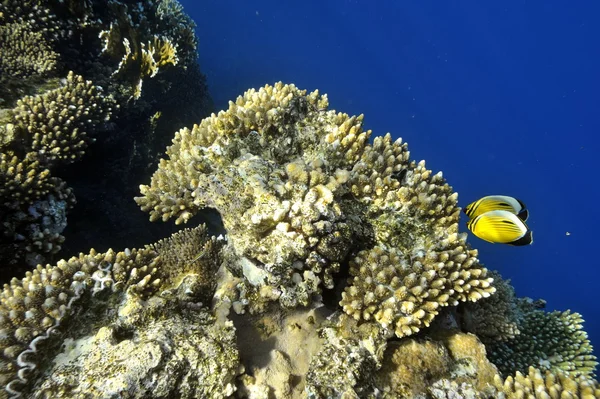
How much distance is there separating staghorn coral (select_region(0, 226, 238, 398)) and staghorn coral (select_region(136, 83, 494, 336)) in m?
0.67

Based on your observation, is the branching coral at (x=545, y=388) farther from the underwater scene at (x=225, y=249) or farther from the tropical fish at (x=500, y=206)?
the tropical fish at (x=500, y=206)

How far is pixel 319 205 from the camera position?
2924mm

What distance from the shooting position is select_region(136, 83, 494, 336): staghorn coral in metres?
2.98

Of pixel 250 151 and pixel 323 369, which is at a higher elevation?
pixel 250 151

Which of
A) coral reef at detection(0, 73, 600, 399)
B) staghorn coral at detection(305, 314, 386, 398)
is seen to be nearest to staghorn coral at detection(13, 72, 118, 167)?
coral reef at detection(0, 73, 600, 399)

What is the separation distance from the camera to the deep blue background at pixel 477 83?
46.5 metres

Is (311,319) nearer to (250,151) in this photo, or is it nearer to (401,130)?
(250,151)

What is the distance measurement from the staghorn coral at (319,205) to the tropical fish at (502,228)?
25 centimetres

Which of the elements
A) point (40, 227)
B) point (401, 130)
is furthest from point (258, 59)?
point (40, 227)

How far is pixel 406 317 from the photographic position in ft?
10.1

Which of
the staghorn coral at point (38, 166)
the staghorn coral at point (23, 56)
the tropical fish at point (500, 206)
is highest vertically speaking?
the staghorn coral at point (23, 56)

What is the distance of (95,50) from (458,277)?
25.5ft

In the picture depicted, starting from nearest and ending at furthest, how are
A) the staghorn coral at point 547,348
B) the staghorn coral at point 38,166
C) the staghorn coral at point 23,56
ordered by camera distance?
the staghorn coral at point 38,166 < the staghorn coral at point 547,348 < the staghorn coral at point 23,56

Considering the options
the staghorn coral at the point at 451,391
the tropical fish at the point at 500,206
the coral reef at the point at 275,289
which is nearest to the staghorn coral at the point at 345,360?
the coral reef at the point at 275,289
